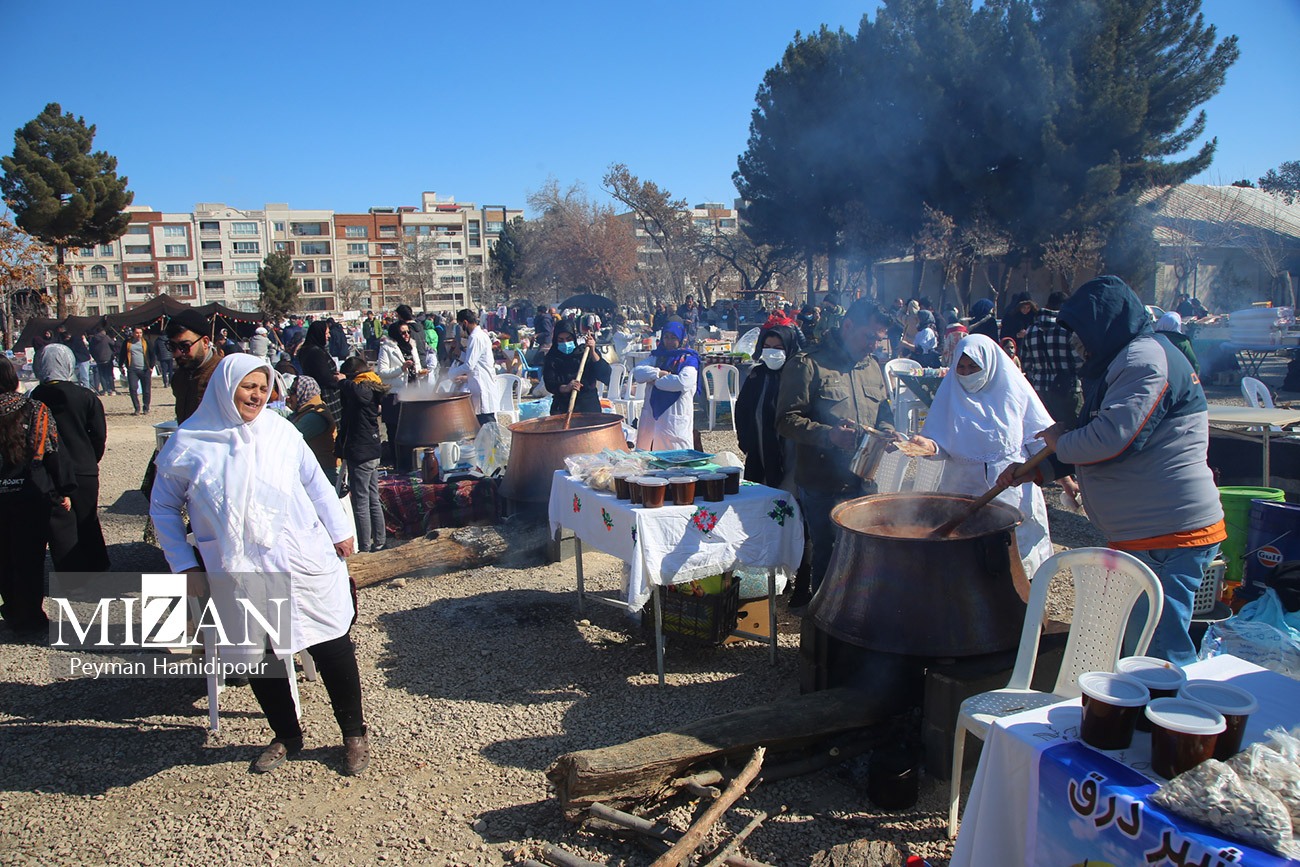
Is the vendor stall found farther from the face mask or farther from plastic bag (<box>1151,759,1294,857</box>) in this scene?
plastic bag (<box>1151,759,1294,857</box>)

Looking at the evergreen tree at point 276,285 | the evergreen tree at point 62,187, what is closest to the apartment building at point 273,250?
the evergreen tree at point 276,285

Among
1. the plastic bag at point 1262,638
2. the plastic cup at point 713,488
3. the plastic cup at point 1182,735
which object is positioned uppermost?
the plastic cup at point 713,488

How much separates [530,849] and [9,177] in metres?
38.1

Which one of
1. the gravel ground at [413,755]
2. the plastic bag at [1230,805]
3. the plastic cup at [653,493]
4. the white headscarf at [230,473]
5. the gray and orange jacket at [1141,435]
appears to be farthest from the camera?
the plastic cup at [653,493]

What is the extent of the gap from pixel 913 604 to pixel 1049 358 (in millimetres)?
4701

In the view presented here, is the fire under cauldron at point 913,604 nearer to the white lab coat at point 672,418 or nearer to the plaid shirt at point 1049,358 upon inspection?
the white lab coat at point 672,418

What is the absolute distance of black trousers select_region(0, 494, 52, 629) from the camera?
4906 mm

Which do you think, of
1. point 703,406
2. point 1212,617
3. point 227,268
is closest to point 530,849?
point 1212,617

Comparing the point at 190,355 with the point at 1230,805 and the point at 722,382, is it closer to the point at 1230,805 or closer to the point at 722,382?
the point at 1230,805

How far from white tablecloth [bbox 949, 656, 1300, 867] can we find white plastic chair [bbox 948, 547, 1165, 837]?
0.39m

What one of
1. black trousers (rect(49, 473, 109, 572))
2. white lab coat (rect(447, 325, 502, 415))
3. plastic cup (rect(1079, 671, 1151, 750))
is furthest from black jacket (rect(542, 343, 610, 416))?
plastic cup (rect(1079, 671, 1151, 750))

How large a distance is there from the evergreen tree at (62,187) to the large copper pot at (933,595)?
3455cm

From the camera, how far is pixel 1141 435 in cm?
287

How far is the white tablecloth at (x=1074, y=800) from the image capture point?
1688 mm
